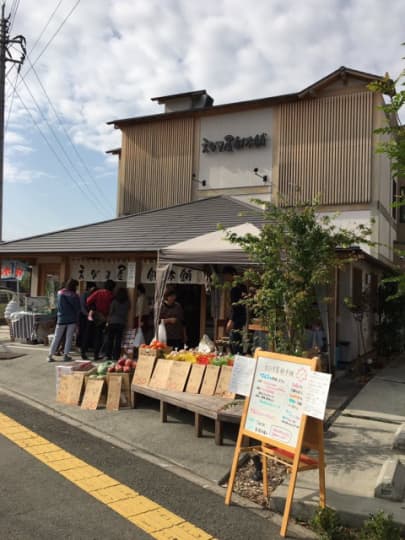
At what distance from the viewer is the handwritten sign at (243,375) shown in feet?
14.0

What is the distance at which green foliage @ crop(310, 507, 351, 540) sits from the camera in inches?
137

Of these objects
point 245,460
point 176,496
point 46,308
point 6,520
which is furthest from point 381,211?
point 6,520

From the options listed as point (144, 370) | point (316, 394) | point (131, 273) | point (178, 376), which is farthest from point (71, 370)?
point (316, 394)

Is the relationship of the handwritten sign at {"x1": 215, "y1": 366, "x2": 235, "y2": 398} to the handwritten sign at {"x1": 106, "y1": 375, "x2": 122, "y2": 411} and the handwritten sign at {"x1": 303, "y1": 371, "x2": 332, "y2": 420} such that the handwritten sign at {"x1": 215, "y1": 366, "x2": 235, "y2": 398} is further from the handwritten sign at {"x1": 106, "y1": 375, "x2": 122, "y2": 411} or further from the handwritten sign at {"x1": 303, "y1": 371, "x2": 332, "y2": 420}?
the handwritten sign at {"x1": 303, "y1": 371, "x2": 332, "y2": 420}

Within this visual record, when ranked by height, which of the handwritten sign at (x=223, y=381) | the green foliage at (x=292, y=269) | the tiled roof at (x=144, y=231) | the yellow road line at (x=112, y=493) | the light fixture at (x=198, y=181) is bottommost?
the yellow road line at (x=112, y=493)

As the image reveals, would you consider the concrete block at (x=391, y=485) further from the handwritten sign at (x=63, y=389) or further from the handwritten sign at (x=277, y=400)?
the handwritten sign at (x=63, y=389)

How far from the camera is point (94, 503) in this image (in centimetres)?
394

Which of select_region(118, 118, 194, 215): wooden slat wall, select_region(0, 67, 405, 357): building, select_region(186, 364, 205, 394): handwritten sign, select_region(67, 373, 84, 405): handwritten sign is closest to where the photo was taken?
select_region(186, 364, 205, 394): handwritten sign

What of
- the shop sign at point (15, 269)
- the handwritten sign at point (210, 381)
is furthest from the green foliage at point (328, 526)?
the shop sign at point (15, 269)

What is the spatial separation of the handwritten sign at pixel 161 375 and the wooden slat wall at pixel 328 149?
10774 mm

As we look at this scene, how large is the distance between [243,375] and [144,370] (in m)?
2.90

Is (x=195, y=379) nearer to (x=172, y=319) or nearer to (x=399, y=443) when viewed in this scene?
(x=172, y=319)

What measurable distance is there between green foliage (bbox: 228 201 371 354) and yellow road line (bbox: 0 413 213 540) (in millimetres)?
2391

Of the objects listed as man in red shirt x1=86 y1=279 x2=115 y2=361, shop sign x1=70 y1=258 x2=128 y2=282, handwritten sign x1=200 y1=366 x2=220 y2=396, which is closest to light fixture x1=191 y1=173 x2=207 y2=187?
shop sign x1=70 y1=258 x2=128 y2=282
